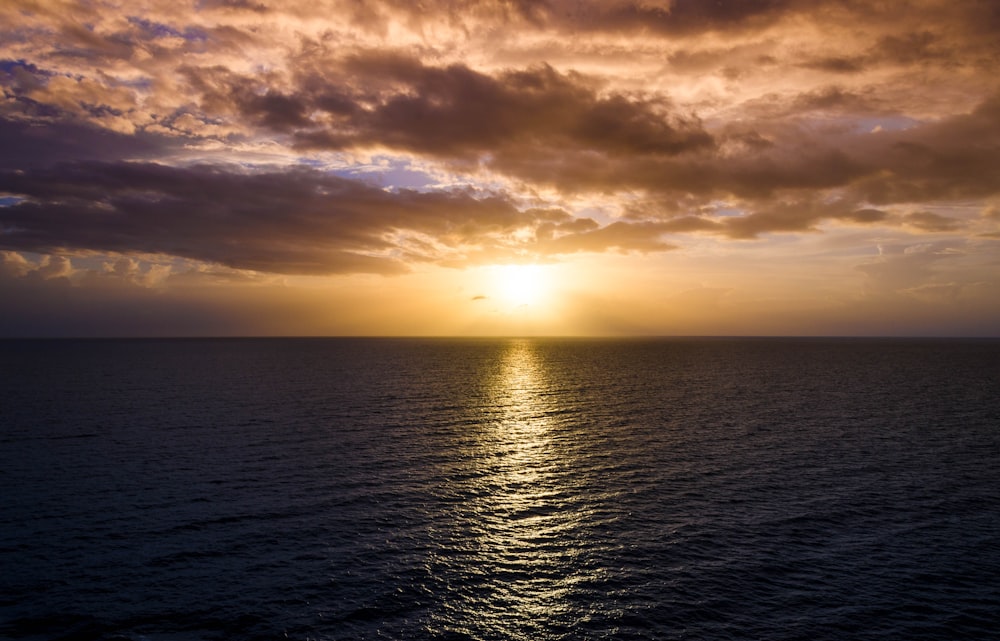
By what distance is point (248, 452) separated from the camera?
66750 millimetres

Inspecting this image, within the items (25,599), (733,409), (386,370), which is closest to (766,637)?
(25,599)

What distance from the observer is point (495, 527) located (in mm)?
44625

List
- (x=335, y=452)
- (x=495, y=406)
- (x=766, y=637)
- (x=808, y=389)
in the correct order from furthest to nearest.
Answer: (x=808, y=389), (x=495, y=406), (x=335, y=452), (x=766, y=637)

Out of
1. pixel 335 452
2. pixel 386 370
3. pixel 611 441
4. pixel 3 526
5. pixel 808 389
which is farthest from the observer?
pixel 386 370

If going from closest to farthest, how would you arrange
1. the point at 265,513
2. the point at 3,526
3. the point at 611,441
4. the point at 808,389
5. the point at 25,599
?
1. the point at 25,599
2. the point at 3,526
3. the point at 265,513
4. the point at 611,441
5. the point at 808,389

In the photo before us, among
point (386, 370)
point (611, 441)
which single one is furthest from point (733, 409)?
point (386, 370)

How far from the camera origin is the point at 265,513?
46.3 meters

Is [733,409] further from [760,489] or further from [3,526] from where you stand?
[3,526]

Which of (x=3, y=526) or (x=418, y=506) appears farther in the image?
(x=418, y=506)

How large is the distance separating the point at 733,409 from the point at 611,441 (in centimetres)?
3853

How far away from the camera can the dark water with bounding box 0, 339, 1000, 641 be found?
103 ft

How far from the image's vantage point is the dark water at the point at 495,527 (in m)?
31.2

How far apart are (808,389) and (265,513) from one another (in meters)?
129

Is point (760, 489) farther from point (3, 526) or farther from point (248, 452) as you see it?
point (3, 526)
